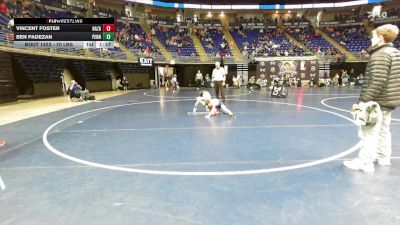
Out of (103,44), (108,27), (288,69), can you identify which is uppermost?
(108,27)

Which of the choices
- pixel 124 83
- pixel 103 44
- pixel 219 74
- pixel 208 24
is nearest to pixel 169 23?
pixel 208 24

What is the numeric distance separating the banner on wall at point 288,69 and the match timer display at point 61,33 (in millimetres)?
22348

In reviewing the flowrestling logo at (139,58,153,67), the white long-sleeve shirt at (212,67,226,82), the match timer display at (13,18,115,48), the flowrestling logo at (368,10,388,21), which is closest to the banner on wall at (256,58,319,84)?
the flowrestling logo at (139,58,153,67)

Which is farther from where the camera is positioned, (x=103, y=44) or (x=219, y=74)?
(x=219, y=74)

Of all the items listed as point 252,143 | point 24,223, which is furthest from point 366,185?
point 24,223

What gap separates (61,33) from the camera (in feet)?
23.0

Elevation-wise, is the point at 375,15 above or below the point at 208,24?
above

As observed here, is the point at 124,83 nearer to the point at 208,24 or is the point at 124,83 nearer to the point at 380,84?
the point at 208,24

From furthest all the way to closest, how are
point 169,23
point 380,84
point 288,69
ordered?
point 169,23 < point 288,69 < point 380,84

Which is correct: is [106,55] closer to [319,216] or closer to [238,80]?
[238,80]

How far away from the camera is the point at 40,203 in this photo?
9.68 feet

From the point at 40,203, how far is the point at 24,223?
0.41m

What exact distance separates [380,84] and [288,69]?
2577 cm

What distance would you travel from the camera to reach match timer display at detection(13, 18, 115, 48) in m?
6.76
